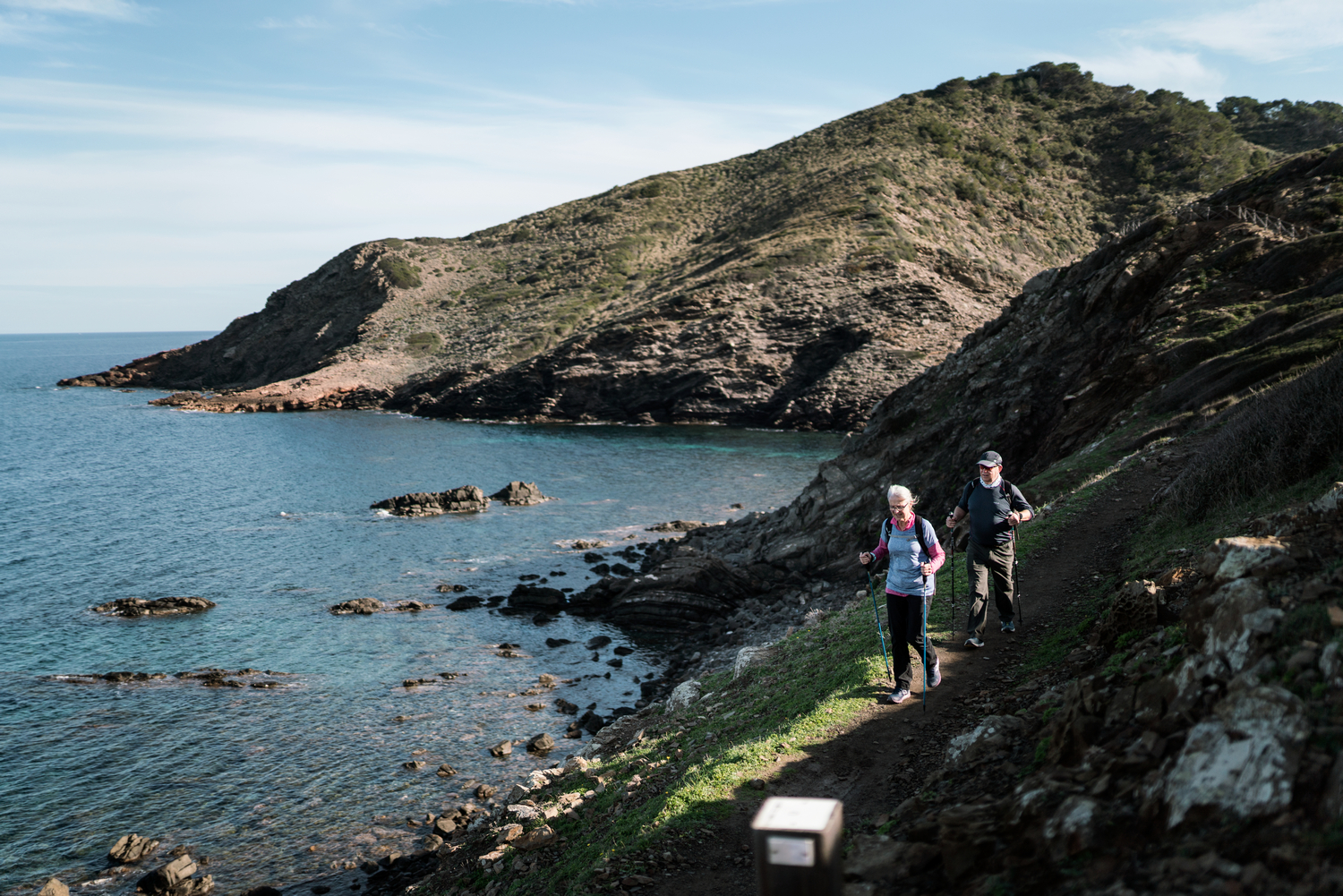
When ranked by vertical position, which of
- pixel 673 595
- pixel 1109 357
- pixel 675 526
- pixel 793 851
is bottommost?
pixel 673 595

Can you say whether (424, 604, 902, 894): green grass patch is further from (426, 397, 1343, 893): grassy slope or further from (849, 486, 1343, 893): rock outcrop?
(849, 486, 1343, 893): rock outcrop

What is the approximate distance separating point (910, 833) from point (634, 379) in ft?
310

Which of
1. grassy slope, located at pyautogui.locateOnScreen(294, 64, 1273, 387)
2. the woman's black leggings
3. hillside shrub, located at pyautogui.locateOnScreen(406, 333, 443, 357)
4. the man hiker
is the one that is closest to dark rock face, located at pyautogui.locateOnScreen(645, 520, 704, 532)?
the man hiker

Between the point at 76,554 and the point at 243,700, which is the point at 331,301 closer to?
the point at 76,554

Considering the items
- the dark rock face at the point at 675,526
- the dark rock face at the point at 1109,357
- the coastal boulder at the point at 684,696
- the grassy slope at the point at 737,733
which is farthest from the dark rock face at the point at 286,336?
the grassy slope at the point at 737,733

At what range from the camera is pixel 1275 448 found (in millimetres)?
13195

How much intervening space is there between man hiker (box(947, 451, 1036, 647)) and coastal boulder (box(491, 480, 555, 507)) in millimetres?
47716

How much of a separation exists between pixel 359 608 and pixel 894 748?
30836 mm

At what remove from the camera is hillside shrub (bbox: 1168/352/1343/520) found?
12.5 m

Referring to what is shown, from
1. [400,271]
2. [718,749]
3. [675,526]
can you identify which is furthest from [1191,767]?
[400,271]

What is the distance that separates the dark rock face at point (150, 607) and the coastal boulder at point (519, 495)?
944 inches

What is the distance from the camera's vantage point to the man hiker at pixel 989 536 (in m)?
12.7

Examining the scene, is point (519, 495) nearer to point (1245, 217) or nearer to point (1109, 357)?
point (1109, 357)

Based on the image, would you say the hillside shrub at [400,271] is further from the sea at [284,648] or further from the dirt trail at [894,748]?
the dirt trail at [894,748]
